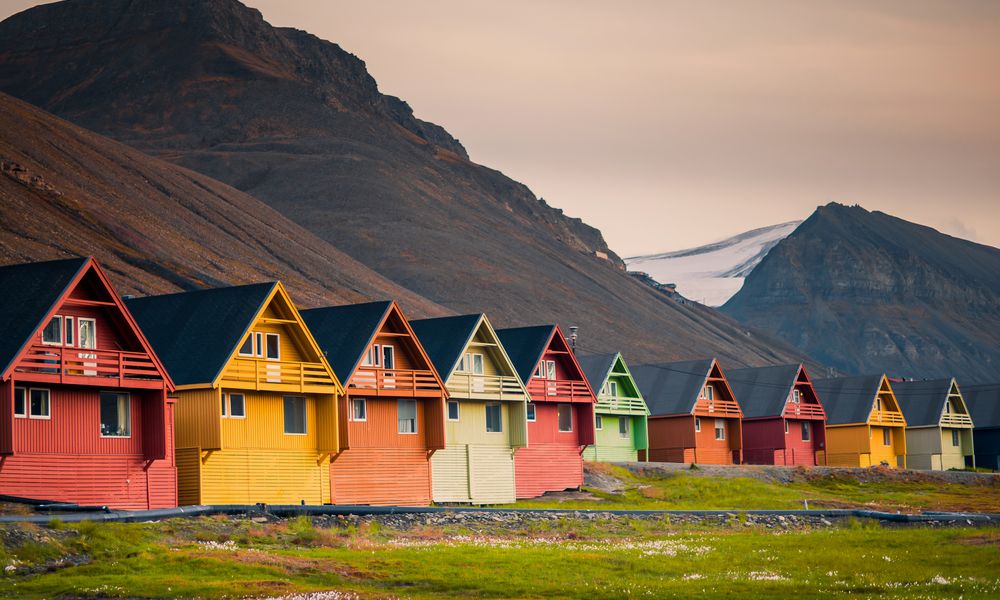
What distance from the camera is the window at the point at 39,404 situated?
163 feet

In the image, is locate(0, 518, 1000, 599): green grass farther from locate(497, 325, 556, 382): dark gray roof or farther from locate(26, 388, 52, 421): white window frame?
locate(497, 325, 556, 382): dark gray roof

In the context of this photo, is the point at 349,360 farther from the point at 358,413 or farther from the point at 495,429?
the point at 495,429

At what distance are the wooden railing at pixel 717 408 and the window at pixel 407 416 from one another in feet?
104

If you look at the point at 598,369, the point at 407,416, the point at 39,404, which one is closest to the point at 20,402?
the point at 39,404

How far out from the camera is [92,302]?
166 feet

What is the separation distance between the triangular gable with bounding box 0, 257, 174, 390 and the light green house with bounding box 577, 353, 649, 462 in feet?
130

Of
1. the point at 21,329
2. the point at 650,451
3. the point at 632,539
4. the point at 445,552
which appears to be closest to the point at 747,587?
the point at 445,552

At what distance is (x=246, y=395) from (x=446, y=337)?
50.4 feet

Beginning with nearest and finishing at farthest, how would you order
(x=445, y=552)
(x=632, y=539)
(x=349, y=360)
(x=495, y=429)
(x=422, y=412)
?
1. (x=445, y=552)
2. (x=632, y=539)
3. (x=349, y=360)
4. (x=422, y=412)
5. (x=495, y=429)

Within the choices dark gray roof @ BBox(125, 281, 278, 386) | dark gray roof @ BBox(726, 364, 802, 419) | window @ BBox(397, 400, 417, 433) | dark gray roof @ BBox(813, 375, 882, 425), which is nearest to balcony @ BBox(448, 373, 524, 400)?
window @ BBox(397, 400, 417, 433)

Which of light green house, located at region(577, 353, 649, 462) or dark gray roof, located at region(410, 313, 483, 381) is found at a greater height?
dark gray roof, located at region(410, 313, 483, 381)

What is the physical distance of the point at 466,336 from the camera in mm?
70625

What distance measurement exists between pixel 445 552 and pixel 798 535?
1501 cm

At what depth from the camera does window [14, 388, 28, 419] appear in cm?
4903
